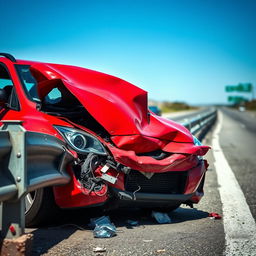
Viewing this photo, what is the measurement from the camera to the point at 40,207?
13.1ft

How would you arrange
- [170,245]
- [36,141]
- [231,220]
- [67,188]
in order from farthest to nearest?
1. [231,220]
2. [67,188]
3. [170,245]
4. [36,141]

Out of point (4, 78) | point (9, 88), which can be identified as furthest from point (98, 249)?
point (4, 78)

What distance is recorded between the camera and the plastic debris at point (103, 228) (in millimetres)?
3938

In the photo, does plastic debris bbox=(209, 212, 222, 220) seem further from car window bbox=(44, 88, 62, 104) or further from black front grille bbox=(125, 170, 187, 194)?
car window bbox=(44, 88, 62, 104)

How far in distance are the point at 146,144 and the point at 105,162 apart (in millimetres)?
481

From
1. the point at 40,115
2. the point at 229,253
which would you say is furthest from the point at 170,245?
the point at 40,115

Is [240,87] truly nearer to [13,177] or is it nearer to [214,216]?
[214,216]

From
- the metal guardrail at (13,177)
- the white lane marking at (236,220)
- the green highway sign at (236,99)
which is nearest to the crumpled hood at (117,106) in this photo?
the white lane marking at (236,220)

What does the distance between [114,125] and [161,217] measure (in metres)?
1.11

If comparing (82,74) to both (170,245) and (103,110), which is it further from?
(170,245)

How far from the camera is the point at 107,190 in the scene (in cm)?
408

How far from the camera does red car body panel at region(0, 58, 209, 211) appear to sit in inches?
161

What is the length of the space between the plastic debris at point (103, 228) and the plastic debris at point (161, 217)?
0.67 meters

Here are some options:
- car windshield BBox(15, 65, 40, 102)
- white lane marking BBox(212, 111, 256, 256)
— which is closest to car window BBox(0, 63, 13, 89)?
car windshield BBox(15, 65, 40, 102)
